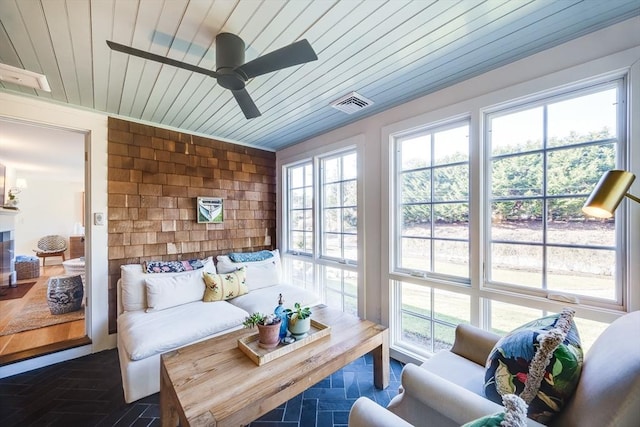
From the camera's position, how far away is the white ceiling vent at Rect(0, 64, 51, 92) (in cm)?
181

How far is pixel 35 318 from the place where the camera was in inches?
123

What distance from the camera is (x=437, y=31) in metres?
1.49

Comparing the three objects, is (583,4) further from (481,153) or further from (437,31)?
(481,153)

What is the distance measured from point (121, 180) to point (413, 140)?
3.04 meters

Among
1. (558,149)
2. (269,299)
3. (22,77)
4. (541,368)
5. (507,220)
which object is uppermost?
(22,77)

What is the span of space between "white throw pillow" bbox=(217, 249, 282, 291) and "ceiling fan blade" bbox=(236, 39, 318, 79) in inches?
90.9

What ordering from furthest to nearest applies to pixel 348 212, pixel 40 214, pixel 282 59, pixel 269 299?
pixel 40 214 < pixel 348 212 < pixel 269 299 < pixel 282 59

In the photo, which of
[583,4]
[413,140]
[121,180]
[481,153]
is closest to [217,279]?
[121,180]

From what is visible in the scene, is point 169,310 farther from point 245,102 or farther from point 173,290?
point 245,102

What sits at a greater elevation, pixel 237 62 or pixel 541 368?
pixel 237 62

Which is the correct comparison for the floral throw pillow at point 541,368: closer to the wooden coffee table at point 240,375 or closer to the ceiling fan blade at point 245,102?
the wooden coffee table at point 240,375

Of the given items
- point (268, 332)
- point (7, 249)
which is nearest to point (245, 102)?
point (268, 332)

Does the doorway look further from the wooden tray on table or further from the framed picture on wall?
the wooden tray on table

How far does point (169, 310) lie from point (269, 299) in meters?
0.94
